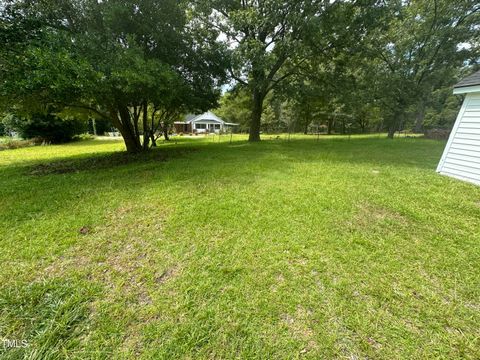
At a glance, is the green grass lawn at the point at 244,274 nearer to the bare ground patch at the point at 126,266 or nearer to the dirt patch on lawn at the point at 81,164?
the bare ground patch at the point at 126,266

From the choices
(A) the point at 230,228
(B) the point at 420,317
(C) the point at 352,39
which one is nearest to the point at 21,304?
(A) the point at 230,228

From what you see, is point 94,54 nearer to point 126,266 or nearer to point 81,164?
point 81,164

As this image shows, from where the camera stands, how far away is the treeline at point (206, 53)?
5.16m

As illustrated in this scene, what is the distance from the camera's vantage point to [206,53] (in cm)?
949

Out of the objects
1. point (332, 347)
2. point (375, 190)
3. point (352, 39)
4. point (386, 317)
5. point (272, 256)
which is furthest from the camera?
point (352, 39)

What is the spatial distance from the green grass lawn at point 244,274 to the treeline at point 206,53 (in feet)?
10.6

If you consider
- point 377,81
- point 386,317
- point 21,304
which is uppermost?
point 377,81

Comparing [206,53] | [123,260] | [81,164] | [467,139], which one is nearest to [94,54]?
[81,164]

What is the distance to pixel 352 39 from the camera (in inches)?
418

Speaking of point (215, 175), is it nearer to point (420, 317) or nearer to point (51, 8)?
A: point (420, 317)

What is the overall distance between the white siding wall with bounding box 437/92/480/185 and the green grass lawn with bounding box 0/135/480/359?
106 cm

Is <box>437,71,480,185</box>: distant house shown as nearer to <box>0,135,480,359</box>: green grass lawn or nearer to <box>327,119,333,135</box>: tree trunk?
<box>0,135,480,359</box>: green grass lawn

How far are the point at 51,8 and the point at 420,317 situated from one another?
35.9 feet

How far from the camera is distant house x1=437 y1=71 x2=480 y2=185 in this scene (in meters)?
4.64
